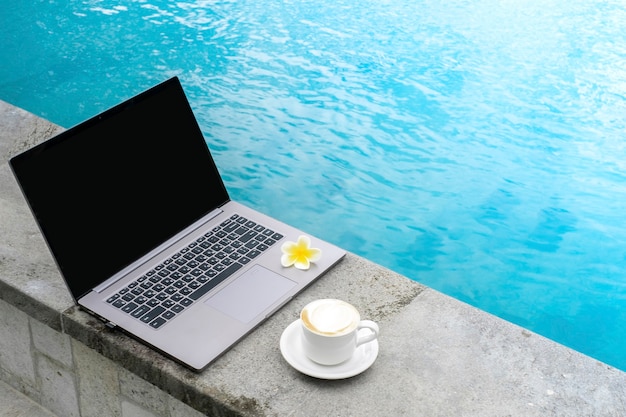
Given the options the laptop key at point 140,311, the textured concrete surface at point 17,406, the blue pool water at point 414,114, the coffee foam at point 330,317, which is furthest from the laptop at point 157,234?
the blue pool water at point 414,114

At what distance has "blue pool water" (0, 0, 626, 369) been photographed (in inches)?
107

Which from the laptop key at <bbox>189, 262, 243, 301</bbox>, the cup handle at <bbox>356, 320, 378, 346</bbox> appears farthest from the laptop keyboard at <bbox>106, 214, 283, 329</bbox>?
the cup handle at <bbox>356, 320, 378, 346</bbox>

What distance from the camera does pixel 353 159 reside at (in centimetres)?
322

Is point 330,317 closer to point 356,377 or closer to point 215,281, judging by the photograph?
point 356,377

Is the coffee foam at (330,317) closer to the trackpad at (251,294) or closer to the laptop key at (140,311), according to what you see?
the trackpad at (251,294)

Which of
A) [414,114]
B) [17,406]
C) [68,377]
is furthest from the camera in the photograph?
[414,114]

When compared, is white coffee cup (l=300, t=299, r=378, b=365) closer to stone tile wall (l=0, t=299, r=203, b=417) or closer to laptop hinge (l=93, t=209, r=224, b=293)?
stone tile wall (l=0, t=299, r=203, b=417)

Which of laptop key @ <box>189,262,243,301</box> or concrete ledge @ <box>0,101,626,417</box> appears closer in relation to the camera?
concrete ledge @ <box>0,101,626,417</box>

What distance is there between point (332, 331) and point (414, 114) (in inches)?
93.6

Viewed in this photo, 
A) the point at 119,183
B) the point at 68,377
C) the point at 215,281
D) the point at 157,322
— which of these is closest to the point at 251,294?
the point at 215,281

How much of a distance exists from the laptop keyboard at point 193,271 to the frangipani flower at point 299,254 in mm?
58

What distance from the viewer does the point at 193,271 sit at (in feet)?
4.96

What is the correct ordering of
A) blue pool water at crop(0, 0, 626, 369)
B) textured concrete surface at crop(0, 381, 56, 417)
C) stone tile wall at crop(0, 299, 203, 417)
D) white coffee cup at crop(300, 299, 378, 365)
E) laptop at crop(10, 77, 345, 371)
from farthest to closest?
blue pool water at crop(0, 0, 626, 369), textured concrete surface at crop(0, 381, 56, 417), stone tile wall at crop(0, 299, 203, 417), laptop at crop(10, 77, 345, 371), white coffee cup at crop(300, 299, 378, 365)

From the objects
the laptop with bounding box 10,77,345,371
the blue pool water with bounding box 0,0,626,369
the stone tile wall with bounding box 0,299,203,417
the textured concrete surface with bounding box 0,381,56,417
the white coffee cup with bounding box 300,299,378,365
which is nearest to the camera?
the white coffee cup with bounding box 300,299,378,365
